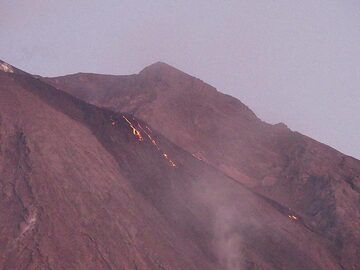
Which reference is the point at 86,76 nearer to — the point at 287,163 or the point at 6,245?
the point at 287,163

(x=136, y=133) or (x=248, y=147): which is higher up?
(x=248, y=147)

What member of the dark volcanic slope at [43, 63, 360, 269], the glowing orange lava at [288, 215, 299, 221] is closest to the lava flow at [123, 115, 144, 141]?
the dark volcanic slope at [43, 63, 360, 269]

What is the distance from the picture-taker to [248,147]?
43062mm

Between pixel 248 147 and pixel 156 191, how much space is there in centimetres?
1729

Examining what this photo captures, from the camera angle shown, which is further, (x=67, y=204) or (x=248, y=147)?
(x=248, y=147)

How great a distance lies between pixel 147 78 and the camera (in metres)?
49.8

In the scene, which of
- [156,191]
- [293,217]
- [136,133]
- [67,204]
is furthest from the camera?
[136,133]

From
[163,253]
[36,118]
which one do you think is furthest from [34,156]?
[163,253]

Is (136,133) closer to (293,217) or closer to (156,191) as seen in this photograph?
(156,191)

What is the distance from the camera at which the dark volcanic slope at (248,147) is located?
33.5 meters

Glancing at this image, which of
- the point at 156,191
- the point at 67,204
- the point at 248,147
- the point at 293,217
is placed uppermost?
the point at 248,147

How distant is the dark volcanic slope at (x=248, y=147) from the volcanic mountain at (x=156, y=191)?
0.42 ft

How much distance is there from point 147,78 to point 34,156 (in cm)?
2741

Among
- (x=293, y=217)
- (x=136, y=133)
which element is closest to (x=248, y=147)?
(x=293, y=217)
